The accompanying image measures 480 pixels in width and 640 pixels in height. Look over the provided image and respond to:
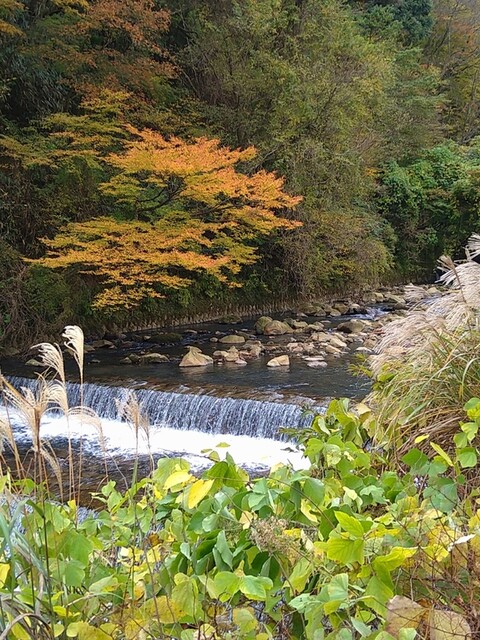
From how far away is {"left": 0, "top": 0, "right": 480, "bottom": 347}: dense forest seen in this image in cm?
1012

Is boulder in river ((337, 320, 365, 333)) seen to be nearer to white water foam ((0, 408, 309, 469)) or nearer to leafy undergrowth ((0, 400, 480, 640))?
white water foam ((0, 408, 309, 469))

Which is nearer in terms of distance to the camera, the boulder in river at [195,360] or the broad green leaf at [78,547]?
the broad green leaf at [78,547]

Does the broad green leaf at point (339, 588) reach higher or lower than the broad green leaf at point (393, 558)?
lower

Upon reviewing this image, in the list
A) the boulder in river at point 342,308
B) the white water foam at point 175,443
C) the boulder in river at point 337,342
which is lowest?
the boulder in river at point 342,308

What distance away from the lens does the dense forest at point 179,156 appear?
1012 centimetres

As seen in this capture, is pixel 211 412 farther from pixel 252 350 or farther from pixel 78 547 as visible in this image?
pixel 78 547

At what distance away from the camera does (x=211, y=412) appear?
7.03 metres

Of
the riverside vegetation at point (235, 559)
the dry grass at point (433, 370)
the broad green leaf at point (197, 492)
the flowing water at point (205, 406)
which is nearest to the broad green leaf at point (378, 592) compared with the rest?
the riverside vegetation at point (235, 559)

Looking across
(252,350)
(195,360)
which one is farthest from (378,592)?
(252,350)

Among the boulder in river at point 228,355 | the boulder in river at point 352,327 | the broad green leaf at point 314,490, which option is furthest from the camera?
the boulder in river at point 352,327

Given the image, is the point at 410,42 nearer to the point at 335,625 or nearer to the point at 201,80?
the point at 201,80

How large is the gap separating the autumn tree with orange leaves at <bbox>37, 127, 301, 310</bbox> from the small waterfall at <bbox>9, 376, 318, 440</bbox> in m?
2.76

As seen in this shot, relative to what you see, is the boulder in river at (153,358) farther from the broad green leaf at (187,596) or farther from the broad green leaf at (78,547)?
the broad green leaf at (187,596)

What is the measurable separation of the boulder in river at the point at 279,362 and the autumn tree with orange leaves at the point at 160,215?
2044mm
